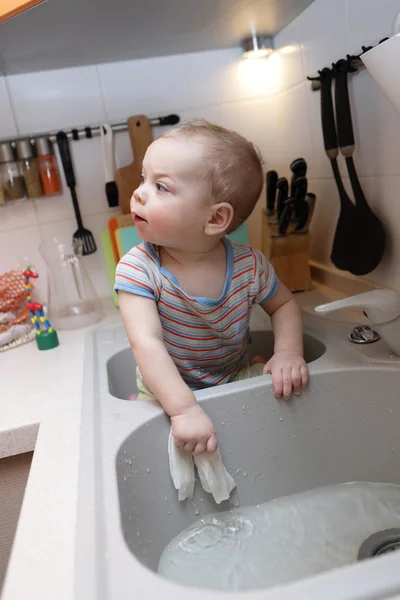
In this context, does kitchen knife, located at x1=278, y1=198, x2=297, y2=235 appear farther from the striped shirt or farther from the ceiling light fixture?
the ceiling light fixture

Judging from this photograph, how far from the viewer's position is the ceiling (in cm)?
90

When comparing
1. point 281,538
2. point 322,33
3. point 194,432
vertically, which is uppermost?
point 322,33

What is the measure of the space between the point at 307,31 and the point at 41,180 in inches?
28.3

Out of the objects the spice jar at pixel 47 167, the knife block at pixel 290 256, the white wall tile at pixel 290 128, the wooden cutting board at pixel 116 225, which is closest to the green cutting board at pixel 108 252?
the wooden cutting board at pixel 116 225

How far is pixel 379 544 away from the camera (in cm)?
57

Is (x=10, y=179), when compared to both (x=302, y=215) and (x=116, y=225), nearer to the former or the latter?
(x=116, y=225)

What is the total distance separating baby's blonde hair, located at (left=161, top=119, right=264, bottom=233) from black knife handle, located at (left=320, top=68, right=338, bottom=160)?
24 cm

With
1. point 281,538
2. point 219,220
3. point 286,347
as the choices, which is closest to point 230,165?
point 219,220

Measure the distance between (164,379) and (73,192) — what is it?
0.78 meters

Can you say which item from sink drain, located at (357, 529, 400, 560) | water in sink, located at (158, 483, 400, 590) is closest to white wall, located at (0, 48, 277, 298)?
water in sink, located at (158, 483, 400, 590)

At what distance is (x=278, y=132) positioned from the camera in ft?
4.50

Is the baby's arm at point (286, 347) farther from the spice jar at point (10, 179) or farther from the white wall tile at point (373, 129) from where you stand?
the spice jar at point (10, 179)

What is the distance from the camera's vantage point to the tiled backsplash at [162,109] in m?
1.17

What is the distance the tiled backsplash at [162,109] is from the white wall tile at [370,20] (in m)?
0.19
